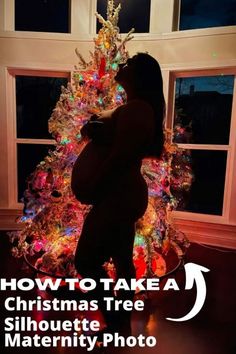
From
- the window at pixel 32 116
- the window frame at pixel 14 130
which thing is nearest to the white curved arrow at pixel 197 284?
the window frame at pixel 14 130

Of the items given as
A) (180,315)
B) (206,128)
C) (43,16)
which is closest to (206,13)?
(206,128)

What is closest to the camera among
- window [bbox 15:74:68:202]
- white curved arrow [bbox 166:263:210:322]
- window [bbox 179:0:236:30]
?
white curved arrow [bbox 166:263:210:322]

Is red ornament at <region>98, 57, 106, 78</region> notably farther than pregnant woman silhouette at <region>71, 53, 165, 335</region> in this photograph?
Yes

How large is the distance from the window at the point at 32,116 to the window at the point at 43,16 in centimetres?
47

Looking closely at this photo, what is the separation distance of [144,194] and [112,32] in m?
1.21

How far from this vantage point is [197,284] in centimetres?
190

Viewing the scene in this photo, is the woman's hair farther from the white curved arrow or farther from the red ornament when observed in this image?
the white curved arrow

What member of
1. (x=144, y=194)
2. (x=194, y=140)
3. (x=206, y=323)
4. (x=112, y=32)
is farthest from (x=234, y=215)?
(x=112, y=32)

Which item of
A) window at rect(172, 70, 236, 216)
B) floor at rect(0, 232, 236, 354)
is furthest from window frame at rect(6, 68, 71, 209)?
window at rect(172, 70, 236, 216)

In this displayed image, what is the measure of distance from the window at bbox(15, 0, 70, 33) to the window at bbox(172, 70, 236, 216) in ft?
4.22

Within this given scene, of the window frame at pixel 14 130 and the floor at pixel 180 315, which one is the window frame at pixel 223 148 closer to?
the floor at pixel 180 315

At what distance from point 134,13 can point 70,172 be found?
188cm

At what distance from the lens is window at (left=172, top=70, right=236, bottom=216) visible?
2.66 meters

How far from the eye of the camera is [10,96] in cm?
269
